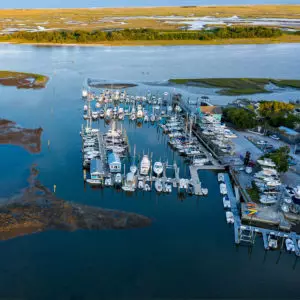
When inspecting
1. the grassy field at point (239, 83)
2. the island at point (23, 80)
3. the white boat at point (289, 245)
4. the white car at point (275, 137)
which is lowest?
the white boat at point (289, 245)

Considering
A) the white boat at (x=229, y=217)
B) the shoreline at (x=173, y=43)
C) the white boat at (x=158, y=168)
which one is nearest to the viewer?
the white boat at (x=229, y=217)

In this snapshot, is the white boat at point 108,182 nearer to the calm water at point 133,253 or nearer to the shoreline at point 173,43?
the calm water at point 133,253

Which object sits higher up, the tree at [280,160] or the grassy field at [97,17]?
the grassy field at [97,17]

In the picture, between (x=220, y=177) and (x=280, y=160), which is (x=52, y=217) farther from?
(x=280, y=160)

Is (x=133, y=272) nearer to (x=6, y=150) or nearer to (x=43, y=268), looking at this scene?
(x=43, y=268)

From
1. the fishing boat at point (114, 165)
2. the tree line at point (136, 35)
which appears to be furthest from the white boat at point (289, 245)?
the tree line at point (136, 35)

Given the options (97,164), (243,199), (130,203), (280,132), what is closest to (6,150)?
(97,164)
